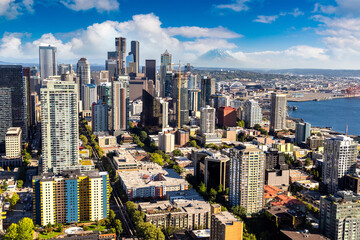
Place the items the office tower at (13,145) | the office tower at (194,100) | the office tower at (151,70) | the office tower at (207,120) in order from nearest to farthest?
the office tower at (13,145) → the office tower at (207,120) → the office tower at (194,100) → the office tower at (151,70)

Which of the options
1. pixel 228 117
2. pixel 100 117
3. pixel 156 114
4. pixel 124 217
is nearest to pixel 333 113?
pixel 228 117

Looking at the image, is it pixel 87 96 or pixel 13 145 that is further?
pixel 87 96

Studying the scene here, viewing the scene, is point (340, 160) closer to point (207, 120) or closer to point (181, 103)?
point (207, 120)

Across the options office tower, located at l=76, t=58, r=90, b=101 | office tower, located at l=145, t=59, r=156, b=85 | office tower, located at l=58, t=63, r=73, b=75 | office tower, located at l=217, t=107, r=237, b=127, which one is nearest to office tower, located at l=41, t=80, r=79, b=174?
office tower, located at l=217, t=107, r=237, b=127

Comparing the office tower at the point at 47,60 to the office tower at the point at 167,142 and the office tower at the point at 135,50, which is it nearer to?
the office tower at the point at 135,50

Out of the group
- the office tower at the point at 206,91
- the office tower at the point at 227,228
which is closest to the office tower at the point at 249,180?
the office tower at the point at 227,228
